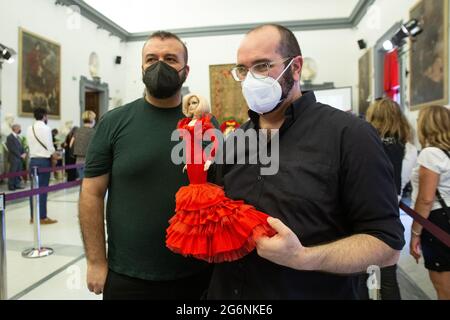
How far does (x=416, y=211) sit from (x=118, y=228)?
229 cm

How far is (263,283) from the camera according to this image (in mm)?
1307

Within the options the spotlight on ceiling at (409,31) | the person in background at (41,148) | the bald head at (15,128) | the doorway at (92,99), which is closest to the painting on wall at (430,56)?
the spotlight on ceiling at (409,31)

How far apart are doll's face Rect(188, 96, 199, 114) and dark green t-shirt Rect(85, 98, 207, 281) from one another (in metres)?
0.24

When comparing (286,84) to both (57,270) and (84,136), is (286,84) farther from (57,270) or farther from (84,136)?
(84,136)

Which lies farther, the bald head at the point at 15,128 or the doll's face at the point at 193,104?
the bald head at the point at 15,128

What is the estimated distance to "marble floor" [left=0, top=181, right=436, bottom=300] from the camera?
12.0 feet

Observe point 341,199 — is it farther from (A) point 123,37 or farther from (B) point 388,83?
(A) point 123,37

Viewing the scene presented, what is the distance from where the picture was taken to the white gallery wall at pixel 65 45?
9.84m

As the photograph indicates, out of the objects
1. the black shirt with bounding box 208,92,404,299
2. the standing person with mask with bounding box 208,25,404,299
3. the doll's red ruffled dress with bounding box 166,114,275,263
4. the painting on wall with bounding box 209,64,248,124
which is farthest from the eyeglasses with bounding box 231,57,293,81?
Answer: the painting on wall with bounding box 209,64,248,124

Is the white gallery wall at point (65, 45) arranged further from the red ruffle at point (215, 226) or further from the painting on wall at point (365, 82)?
the red ruffle at point (215, 226)

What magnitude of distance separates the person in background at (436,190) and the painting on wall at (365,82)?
410 inches

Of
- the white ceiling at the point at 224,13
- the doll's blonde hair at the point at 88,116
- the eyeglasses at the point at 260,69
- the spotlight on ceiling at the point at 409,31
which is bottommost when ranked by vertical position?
the eyeglasses at the point at 260,69

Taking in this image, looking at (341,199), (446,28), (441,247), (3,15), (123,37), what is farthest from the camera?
(123,37)
